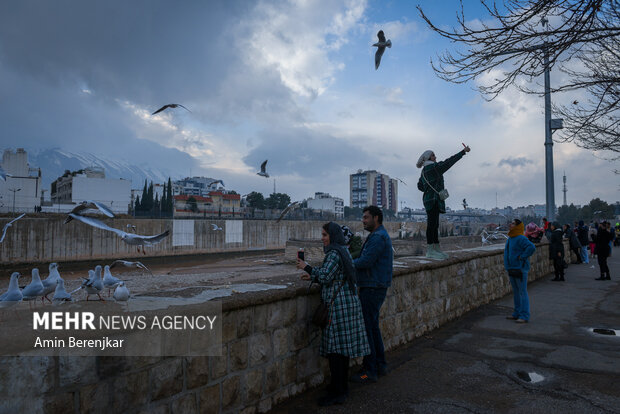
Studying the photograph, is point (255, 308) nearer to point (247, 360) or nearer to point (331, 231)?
point (247, 360)

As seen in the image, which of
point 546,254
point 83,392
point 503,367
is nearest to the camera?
point 83,392

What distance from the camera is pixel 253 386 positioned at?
2920mm

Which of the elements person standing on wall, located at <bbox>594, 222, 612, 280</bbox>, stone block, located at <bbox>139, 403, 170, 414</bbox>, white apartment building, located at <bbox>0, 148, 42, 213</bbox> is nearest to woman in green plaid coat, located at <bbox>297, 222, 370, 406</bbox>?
stone block, located at <bbox>139, 403, 170, 414</bbox>

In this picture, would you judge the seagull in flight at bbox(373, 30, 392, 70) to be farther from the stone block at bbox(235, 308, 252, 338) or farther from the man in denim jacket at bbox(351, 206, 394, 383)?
the stone block at bbox(235, 308, 252, 338)

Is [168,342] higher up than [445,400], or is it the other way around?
[168,342]

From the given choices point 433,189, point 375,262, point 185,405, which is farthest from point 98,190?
point 185,405

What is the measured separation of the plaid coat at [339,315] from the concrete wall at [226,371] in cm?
28

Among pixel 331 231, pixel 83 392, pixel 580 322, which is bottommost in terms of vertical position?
pixel 580 322

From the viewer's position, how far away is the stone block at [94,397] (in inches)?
76.5

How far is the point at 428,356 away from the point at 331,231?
230 centimetres

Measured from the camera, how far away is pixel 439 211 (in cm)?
608

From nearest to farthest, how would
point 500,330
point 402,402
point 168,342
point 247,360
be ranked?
1. point 168,342
2. point 247,360
3. point 402,402
4. point 500,330

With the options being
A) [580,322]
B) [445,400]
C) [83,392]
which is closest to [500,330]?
[580,322]

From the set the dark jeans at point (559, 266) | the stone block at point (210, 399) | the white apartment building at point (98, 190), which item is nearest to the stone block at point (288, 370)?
the stone block at point (210, 399)
